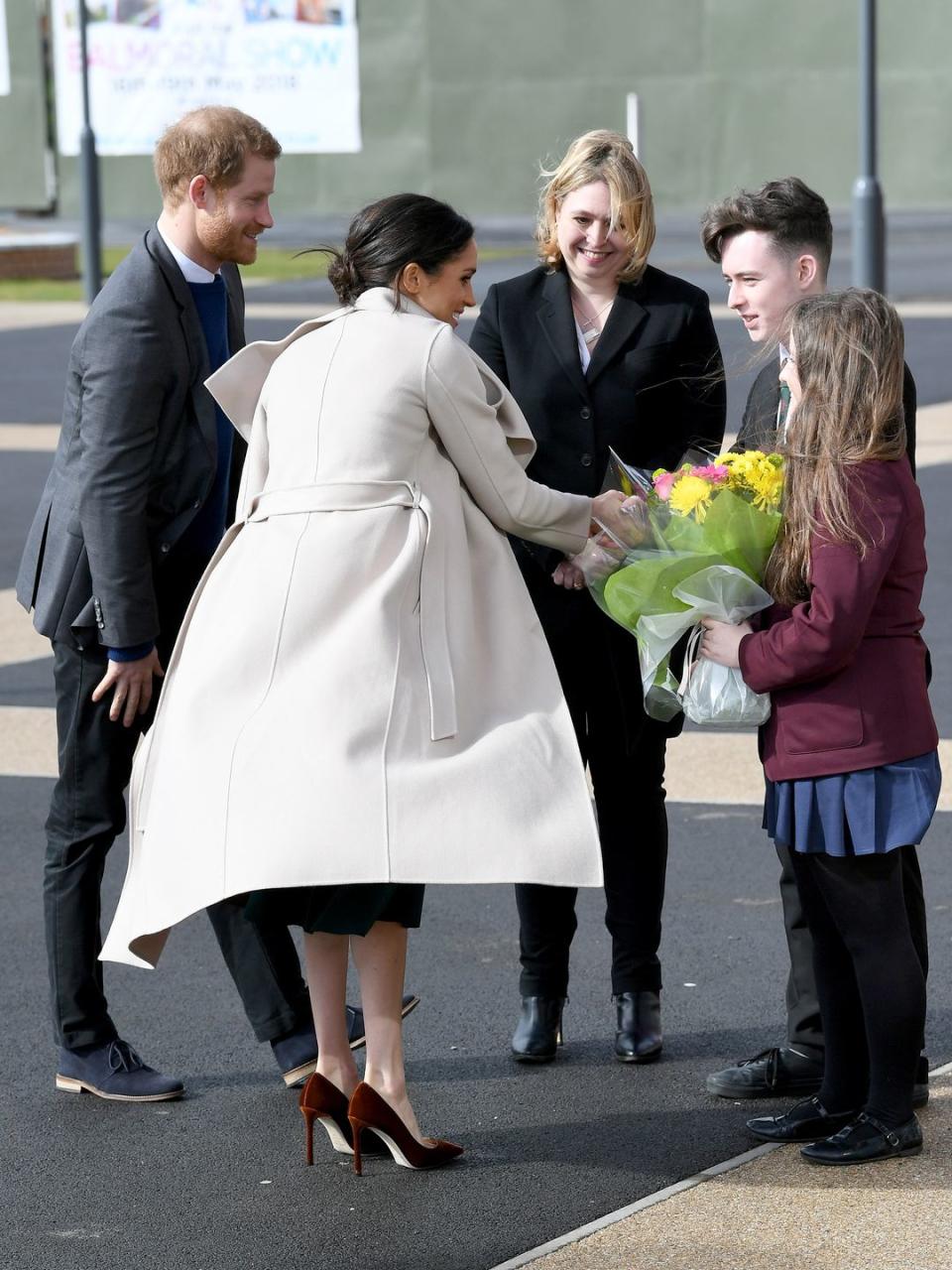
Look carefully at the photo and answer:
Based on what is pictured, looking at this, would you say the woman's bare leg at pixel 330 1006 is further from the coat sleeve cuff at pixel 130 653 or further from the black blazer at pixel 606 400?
the black blazer at pixel 606 400

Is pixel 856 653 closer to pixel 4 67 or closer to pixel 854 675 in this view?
pixel 854 675

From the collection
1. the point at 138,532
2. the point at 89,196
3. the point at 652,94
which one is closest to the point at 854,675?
the point at 138,532

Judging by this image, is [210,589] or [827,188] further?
[827,188]

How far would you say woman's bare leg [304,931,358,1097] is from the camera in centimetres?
396

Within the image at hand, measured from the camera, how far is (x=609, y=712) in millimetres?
4555

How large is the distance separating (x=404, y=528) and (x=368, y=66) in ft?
101

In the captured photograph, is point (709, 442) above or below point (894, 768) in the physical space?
above

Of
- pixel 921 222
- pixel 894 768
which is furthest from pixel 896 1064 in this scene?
pixel 921 222

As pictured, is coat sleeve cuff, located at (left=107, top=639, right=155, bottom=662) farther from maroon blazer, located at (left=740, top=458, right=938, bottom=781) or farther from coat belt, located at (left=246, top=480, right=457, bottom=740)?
maroon blazer, located at (left=740, top=458, right=938, bottom=781)

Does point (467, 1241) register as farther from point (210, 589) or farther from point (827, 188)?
point (827, 188)

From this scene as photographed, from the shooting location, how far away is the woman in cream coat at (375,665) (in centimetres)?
367

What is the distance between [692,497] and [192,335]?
44.7 inches

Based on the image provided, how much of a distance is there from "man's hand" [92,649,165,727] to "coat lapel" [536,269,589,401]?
1076 millimetres

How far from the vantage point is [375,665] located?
A: 145 inches
